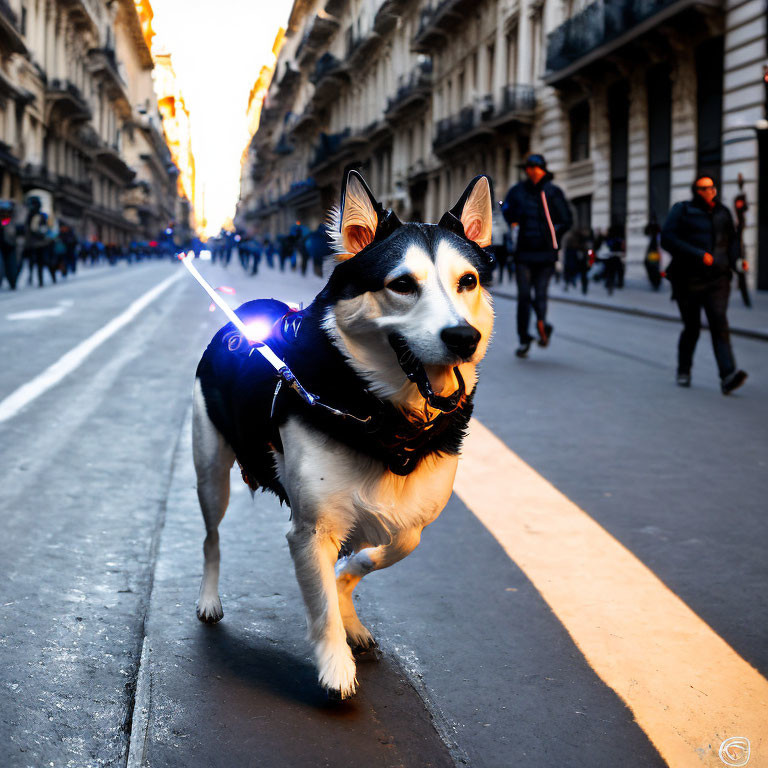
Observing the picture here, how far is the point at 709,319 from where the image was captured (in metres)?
8.75

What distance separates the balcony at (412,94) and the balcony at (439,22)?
1.09 m

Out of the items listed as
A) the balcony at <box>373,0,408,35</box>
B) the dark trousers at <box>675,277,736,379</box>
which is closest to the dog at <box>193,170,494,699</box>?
the dark trousers at <box>675,277,736,379</box>

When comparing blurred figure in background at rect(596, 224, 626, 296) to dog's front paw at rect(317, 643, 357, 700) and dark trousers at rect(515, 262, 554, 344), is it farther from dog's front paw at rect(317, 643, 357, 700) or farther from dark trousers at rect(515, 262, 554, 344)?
dog's front paw at rect(317, 643, 357, 700)

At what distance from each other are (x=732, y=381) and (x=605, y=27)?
20.4 m

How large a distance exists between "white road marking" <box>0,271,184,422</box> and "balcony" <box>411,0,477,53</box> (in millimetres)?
27945

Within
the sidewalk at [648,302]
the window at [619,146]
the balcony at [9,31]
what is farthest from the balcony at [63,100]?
the window at [619,146]

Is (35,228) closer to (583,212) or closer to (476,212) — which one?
(583,212)

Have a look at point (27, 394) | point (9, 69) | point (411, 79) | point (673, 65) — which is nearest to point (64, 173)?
point (9, 69)

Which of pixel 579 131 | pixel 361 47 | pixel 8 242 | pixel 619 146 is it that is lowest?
pixel 8 242

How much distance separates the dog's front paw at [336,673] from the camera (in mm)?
2562

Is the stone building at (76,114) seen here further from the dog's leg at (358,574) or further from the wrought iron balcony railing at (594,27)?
the dog's leg at (358,574)

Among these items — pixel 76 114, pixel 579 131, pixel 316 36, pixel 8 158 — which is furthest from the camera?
pixel 316 36

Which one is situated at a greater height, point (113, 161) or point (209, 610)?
point (113, 161)

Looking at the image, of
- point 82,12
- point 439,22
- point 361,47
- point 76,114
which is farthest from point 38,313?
point 82,12
